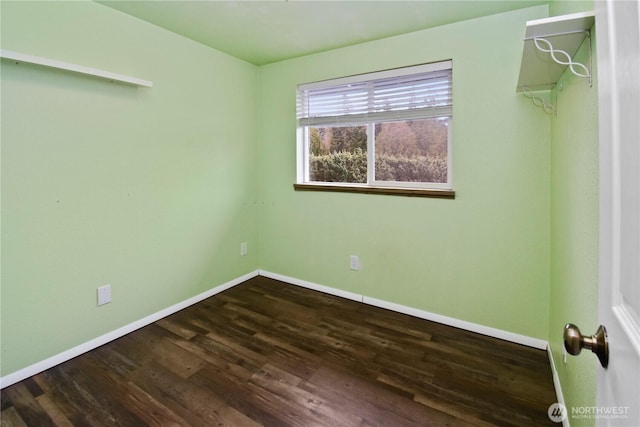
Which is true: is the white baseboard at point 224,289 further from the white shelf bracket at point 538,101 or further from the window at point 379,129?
the white shelf bracket at point 538,101

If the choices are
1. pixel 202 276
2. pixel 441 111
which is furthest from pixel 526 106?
pixel 202 276

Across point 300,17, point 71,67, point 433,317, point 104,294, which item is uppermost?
point 300,17

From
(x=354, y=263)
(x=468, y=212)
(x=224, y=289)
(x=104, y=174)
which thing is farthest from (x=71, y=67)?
(x=468, y=212)

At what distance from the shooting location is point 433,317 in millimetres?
2557

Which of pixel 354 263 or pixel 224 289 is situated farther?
pixel 224 289

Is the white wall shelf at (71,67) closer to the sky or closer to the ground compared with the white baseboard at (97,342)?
closer to the sky

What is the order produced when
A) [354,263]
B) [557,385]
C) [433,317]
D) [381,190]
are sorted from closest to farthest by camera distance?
[557,385], [433,317], [381,190], [354,263]

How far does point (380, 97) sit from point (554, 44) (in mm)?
1565

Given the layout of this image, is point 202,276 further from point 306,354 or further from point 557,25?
point 557,25

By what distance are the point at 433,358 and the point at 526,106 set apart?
69.1 inches

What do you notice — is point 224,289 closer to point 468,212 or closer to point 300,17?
point 468,212

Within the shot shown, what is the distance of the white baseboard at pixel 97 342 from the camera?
72.6 inches

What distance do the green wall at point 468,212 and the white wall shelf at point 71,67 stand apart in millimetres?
1441

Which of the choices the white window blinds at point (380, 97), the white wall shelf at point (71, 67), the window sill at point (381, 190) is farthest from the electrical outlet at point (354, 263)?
the white wall shelf at point (71, 67)
